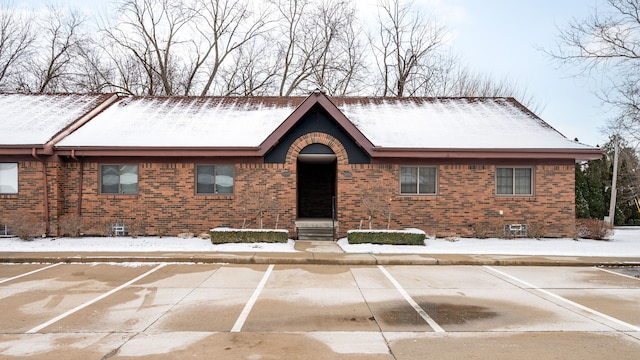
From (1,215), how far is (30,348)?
12.1 metres

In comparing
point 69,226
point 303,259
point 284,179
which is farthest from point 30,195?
point 303,259

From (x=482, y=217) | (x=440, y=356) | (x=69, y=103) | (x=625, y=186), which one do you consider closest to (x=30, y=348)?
(x=440, y=356)

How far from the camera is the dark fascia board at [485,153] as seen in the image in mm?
14391

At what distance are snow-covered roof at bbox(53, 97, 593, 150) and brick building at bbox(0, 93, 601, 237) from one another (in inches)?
4.5

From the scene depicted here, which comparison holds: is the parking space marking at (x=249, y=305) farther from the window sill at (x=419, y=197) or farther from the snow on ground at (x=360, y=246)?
the window sill at (x=419, y=197)

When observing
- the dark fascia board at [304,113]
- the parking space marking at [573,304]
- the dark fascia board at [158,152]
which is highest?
the dark fascia board at [304,113]

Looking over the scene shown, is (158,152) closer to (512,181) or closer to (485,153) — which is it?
(485,153)

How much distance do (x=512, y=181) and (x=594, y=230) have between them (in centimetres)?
363

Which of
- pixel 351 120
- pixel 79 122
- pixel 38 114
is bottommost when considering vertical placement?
pixel 79 122

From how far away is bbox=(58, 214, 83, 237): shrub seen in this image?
14.4m

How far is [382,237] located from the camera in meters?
13.3

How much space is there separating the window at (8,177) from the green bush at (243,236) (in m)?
7.50

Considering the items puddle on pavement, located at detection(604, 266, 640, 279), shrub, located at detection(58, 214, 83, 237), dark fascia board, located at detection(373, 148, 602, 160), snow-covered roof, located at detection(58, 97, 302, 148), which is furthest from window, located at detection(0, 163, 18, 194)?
puddle on pavement, located at detection(604, 266, 640, 279)

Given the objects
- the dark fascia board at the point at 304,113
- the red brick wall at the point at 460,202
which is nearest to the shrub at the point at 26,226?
the dark fascia board at the point at 304,113
